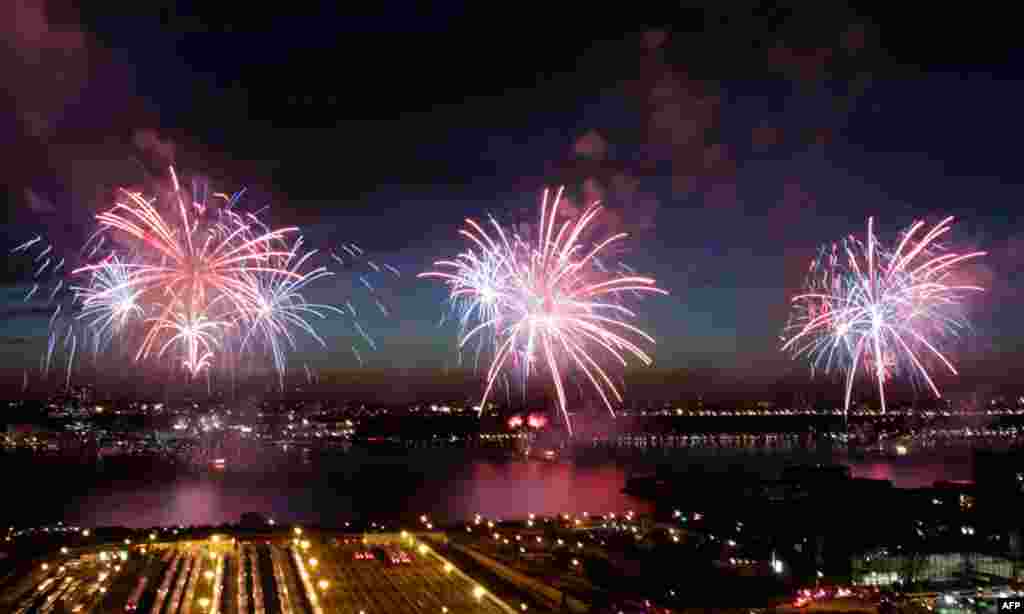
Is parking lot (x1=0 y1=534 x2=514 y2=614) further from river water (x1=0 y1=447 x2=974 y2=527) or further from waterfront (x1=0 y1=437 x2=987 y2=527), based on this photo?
river water (x1=0 y1=447 x2=974 y2=527)

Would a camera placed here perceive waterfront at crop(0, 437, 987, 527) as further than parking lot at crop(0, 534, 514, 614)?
Yes

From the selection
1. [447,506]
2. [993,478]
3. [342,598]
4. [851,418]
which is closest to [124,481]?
[447,506]

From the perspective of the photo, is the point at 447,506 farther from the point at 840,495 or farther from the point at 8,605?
the point at 8,605

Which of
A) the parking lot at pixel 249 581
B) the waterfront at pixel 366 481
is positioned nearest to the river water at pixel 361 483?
the waterfront at pixel 366 481

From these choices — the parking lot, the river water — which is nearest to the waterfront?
the river water

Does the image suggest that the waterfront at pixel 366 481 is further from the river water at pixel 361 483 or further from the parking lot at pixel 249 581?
the parking lot at pixel 249 581

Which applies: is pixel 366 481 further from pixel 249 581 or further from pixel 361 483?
pixel 249 581

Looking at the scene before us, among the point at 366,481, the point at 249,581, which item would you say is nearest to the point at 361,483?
the point at 366,481
